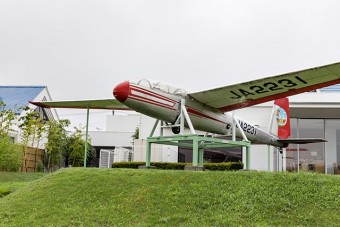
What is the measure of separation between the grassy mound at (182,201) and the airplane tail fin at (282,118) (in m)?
7.45

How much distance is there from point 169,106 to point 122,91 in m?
1.42

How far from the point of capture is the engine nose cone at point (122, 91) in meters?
9.19

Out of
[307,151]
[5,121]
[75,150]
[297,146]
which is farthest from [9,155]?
[307,151]

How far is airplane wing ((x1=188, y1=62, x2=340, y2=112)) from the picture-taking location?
8.84 m

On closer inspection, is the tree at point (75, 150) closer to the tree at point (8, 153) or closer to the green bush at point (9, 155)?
the tree at point (8, 153)

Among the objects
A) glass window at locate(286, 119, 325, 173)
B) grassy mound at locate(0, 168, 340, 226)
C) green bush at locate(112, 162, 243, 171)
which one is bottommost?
grassy mound at locate(0, 168, 340, 226)

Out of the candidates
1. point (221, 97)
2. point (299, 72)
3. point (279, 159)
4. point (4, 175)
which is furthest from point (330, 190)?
point (4, 175)

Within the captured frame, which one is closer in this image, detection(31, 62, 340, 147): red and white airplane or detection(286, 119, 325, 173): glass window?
detection(31, 62, 340, 147): red and white airplane

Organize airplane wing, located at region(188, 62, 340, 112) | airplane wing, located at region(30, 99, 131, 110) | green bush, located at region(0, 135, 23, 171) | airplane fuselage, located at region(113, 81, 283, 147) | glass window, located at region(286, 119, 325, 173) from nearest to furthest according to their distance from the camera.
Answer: airplane wing, located at region(188, 62, 340, 112)
airplane fuselage, located at region(113, 81, 283, 147)
airplane wing, located at region(30, 99, 131, 110)
green bush, located at region(0, 135, 23, 171)
glass window, located at region(286, 119, 325, 173)

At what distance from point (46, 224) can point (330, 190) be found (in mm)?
5518

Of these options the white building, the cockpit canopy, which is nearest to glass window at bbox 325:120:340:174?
the white building

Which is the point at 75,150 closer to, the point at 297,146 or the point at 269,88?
the point at 297,146

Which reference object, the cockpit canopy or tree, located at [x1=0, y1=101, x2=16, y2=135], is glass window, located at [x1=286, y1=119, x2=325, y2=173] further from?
tree, located at [x1=0, y1=101, x2=16, y2=135]

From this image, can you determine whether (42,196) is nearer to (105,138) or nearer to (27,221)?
(27,221)
